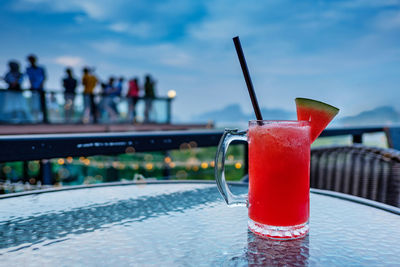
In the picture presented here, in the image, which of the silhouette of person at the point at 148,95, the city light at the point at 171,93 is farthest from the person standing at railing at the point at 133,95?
the city light at the point at 171,93

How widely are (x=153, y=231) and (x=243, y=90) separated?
367mm

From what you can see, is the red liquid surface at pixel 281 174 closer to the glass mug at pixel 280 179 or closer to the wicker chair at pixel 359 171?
the glass mug at pixel 280 179

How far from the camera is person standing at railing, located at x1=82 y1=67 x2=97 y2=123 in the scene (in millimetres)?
9945

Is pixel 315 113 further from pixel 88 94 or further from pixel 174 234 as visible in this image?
pixel 88 94

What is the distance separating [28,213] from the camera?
76 cm

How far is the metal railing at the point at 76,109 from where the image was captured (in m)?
8.58

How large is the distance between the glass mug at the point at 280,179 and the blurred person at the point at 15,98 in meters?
8.75

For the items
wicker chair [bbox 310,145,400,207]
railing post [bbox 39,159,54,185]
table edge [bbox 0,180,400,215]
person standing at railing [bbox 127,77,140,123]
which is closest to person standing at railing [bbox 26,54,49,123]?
person standing at railing [bbox 127,77,140,123]

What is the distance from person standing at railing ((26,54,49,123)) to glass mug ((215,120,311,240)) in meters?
8.28

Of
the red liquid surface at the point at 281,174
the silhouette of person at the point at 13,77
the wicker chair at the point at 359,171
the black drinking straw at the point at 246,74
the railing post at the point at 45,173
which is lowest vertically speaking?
the railing post at the point at 45,173

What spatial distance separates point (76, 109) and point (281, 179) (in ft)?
36.0

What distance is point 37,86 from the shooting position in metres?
8.67

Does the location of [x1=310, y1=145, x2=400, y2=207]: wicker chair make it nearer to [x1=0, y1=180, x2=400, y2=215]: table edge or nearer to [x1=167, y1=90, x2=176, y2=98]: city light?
[x1=0, y1=180, x2=400, y2=215]: table edge

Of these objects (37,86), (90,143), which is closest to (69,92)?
(37,86)
